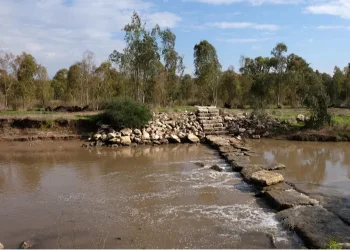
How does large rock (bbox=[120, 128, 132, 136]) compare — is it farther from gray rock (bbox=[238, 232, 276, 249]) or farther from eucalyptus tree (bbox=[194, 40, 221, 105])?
gray rock (bbox=[238, 232, 276, 249])

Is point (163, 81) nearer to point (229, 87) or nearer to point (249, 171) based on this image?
point (229, 87)

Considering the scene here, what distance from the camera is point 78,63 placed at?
24625 mm

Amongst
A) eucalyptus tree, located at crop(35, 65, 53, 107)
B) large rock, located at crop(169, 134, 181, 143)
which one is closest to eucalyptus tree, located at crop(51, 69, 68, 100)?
eucalyptus tree, located at crop(35, 65, 53, 107)

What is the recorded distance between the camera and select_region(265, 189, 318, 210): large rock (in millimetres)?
7105

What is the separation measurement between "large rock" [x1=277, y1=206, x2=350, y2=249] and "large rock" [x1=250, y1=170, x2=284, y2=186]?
1.86 m

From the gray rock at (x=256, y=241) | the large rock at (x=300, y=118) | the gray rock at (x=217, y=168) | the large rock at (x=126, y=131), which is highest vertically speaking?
the large rock at (x=300, y=118)

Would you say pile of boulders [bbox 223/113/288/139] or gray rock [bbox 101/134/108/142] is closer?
gray rock [bbox 101/134/108/142]

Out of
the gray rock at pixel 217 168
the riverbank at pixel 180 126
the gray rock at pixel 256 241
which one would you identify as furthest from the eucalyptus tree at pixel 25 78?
the gray rock at pixel 256 241

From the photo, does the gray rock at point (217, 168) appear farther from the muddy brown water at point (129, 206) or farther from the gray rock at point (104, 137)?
the gray rock at point (104, 137)

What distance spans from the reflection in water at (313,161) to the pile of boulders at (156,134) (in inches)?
135

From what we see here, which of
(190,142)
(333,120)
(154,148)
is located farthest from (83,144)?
(333,120)

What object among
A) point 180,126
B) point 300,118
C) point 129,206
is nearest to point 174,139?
point 180,126

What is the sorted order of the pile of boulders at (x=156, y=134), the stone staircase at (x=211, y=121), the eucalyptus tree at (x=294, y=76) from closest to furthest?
the pile of boulders at (x=156, y=134)
the stone staircase at (x=211, y=121)
the eucalyptus tree at (x=294, y=76)

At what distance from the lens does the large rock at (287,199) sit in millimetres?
7105
